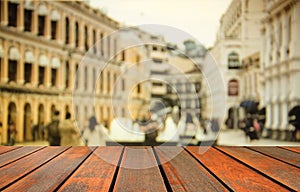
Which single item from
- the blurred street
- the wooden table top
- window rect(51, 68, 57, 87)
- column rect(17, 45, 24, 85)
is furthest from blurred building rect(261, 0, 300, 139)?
the wooden table top

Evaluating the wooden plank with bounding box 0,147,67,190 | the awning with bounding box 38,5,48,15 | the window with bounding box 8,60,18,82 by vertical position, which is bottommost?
the wooden plank with bounding box 0,147,67,190

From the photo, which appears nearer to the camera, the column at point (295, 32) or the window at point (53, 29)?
the column at point (295, 32)

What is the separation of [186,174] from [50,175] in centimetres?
38

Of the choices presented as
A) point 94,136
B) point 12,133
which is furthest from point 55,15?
point 94,136

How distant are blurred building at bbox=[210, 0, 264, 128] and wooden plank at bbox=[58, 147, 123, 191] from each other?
4.68 metres

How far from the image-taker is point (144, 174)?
1.08 metres

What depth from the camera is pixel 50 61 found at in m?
8.20

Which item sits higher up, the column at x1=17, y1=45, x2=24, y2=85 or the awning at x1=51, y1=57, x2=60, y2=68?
the awning at x1=51, y1=57, x2=60, y2=68

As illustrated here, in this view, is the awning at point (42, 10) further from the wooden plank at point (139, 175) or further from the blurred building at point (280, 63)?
the wooden plank at point (139, 175)

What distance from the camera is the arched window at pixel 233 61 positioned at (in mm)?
6520

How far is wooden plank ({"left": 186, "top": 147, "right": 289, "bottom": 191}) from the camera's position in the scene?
0.92m

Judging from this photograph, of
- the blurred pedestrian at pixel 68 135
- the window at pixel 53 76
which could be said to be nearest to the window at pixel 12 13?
the window at pixel 53 76

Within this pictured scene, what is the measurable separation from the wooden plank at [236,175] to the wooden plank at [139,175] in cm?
17

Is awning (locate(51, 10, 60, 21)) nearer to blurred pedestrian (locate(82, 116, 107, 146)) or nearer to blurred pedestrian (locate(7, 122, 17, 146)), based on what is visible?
blurred pedestrian (locate(7, 122, 17, 146))
